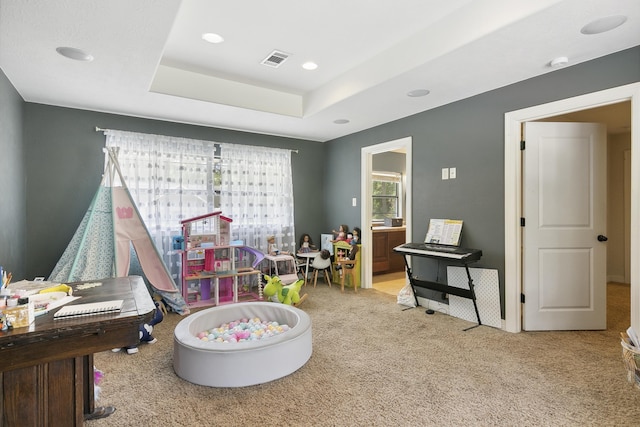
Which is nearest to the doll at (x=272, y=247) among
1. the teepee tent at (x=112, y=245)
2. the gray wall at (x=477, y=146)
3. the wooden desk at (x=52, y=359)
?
the teepee tent at (x=112, y=245)

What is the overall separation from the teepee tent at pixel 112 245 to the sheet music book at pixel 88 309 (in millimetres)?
2158

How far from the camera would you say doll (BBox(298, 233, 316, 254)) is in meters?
5.31

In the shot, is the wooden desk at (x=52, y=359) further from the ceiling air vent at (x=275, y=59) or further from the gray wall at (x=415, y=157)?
the ceiling air vent at (x=275, y=59)

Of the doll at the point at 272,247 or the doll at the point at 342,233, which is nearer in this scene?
the doll at the point at 272,247

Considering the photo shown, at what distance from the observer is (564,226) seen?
10.4 feet

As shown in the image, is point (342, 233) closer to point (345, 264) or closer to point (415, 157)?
point (345, 264)

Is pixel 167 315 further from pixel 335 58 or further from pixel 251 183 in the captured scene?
pixel 335 58

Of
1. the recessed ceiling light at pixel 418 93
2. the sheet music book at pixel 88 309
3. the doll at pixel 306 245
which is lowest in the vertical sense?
the doll at pixel 306 245

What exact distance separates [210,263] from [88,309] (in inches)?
110

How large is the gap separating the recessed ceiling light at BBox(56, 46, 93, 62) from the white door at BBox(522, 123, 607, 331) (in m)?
3.82

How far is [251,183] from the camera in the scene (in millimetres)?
4961

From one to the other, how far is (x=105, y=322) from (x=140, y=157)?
331 centimetres

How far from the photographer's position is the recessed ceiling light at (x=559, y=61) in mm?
2645

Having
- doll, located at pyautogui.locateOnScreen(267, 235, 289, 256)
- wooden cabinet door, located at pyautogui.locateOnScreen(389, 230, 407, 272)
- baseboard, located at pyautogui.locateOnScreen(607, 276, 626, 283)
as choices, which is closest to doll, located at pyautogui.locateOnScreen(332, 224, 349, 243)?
doll, located at pyautogui.locateOnScreen(267, 235, 289, 256)
